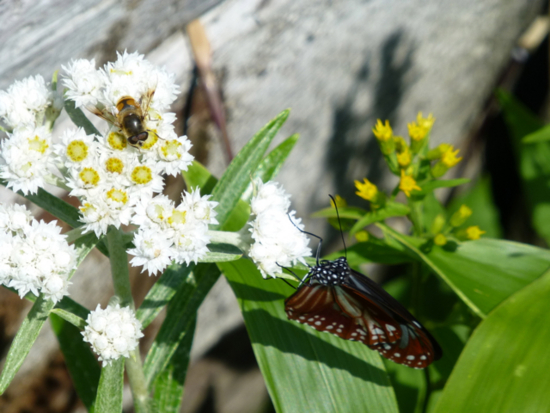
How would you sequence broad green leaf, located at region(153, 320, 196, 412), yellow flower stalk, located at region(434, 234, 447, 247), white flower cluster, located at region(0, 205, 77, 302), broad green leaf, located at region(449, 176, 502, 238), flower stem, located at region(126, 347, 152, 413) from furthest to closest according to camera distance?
broad green leaf, located at region(449, 176, 502, 238) < yellow flower stalk, located at region(434, 234, 447, 247) < broad green leaf, located at region(153, 320, 196, 412) < flower stem, located at region(126, 347, 152, 413) < white flower cluster, located at region(0, 205, 77, 302)

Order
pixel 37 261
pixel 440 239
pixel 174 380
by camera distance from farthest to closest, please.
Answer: pixel 440 239 → pixel 174 380 → pixel 37 261

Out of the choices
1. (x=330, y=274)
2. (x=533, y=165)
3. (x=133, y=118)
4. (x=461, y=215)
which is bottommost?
(x=533, y=165)

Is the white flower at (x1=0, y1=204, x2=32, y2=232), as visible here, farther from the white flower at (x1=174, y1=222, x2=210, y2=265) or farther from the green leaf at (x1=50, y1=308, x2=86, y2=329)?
the white flower at (x1=174, y1=222, x2=210, y2=265)

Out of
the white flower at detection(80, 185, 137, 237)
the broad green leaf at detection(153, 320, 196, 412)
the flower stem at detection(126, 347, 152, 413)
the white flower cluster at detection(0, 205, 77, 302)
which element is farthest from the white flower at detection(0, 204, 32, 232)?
the broad green leaf at detection(153, 320, 196, 412)

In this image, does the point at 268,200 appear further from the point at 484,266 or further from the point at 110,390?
the point at 484,266

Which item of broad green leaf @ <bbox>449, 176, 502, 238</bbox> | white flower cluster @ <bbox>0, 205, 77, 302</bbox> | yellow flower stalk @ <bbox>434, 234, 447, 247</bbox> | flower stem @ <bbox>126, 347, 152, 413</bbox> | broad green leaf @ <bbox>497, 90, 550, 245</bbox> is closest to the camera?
white flower cluster @ <bbox>0, 205, 77, 302</bbox>

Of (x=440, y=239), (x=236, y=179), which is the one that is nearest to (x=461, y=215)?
(x=440, y=239)
